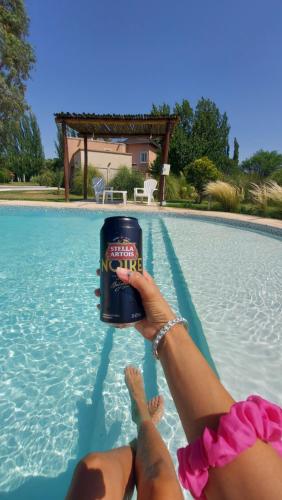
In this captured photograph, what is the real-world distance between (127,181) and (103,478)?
14784mm

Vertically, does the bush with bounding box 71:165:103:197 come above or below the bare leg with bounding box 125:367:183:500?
above

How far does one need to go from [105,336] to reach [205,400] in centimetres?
205

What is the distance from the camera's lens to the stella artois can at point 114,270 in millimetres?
960

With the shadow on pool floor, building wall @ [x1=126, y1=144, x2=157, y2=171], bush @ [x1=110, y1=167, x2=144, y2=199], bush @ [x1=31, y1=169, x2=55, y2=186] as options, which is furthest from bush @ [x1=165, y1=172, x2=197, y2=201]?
bush @ [x1=31, y1=169, x2=55, y2=186]

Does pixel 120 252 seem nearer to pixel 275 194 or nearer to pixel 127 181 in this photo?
pixel 275 194

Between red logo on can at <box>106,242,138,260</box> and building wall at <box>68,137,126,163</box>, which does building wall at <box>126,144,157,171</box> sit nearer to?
building wall at <box>68,137,126,163</box>

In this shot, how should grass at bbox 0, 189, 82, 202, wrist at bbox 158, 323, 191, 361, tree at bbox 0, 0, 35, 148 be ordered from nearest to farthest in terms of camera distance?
wrist at bbox 158, 323, 191, 361, grass at bbox 0, 189, 82, 202, tree at bbox 0, 0, 35, 148

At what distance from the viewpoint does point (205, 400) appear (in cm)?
64

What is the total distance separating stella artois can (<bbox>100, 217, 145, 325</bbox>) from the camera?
A: 0.96m

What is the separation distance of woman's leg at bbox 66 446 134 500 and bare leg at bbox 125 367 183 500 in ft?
0.15

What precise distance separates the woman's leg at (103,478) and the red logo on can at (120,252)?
2.09 ft

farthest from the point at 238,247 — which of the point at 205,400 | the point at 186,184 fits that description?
the point at 186,184

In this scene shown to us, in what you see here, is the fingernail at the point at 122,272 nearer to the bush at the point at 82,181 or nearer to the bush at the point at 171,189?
the bush at the point at 171,189

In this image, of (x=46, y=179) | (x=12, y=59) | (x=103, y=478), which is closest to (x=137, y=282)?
(x=103, y=478)
